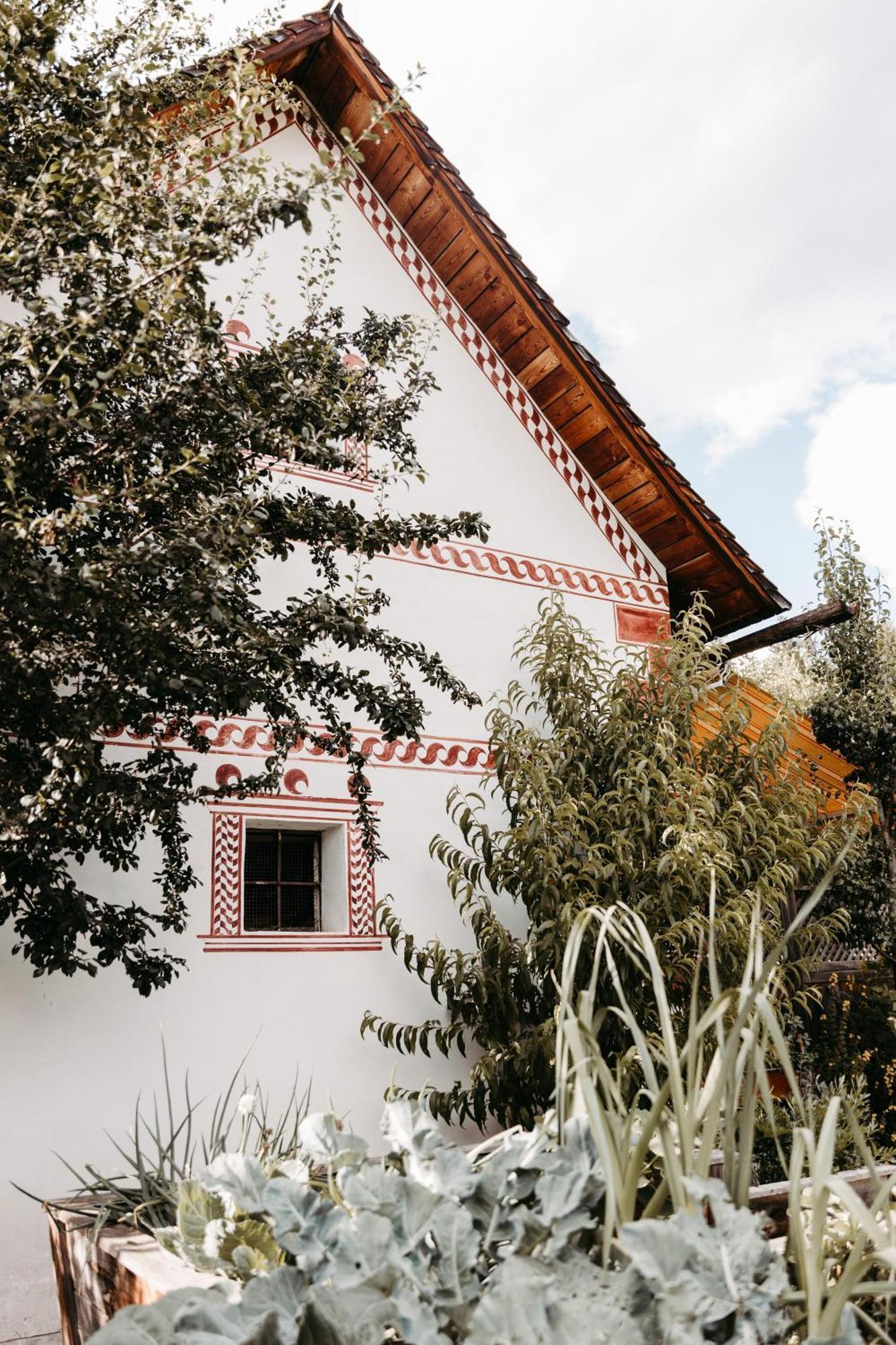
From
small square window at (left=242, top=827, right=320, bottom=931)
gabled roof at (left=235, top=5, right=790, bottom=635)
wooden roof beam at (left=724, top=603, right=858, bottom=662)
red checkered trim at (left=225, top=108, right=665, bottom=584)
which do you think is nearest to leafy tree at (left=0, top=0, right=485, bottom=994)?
small square window at (left=242, top=827, right=320, bottom=931)

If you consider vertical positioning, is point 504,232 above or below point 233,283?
above

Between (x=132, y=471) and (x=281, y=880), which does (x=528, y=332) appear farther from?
(x=132, y=471)

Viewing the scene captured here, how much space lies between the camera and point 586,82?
6.37 metres

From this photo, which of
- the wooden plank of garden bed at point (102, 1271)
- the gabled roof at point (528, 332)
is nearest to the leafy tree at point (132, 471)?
the wooden plank of garden bed at point (102, 1271)

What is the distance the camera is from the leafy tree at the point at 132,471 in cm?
342

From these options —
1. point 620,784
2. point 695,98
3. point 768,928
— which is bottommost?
point 768,928

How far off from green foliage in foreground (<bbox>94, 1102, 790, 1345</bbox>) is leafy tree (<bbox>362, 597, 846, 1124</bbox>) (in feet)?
11.8

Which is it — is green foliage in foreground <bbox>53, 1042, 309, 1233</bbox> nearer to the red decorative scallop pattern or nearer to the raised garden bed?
the raised garden bed

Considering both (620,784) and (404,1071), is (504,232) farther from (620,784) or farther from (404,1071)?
(404,1071)

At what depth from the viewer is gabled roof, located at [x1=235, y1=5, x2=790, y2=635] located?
7.06m

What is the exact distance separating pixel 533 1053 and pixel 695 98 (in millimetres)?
5439

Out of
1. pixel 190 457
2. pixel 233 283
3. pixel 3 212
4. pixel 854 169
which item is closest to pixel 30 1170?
pixel 190 457

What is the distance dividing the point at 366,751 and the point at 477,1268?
470 centimetres

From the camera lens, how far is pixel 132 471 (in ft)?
12.4
